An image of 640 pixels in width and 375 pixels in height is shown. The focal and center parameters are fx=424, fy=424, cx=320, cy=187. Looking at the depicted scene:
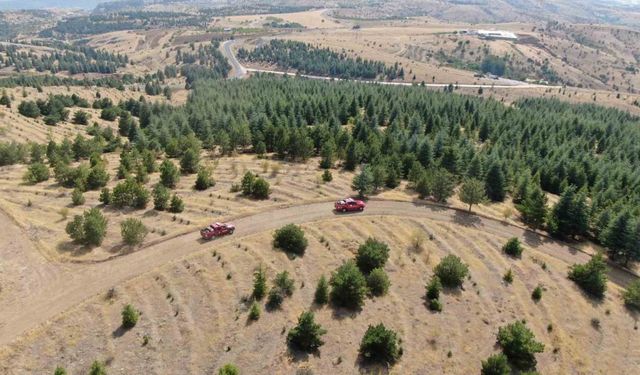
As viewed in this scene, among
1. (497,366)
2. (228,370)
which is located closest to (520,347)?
(497,366)

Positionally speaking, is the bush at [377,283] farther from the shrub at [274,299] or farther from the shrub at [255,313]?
the shrub at [255,313]

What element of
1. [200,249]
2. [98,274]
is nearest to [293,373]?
[200,249]

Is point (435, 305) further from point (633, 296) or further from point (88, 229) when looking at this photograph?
point (88, 229)

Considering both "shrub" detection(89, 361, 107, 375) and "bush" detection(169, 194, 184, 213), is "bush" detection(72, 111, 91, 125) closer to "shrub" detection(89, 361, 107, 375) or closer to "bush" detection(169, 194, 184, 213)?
"bush" detection(169, 194, 184, 213)

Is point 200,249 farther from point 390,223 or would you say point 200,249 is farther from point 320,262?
point 390,223

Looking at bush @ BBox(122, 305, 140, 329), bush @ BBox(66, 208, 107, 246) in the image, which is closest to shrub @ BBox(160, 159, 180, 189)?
bush @ BBox(66, 208, 107, 246)

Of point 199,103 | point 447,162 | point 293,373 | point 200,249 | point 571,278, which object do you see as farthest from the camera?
point 199,103
